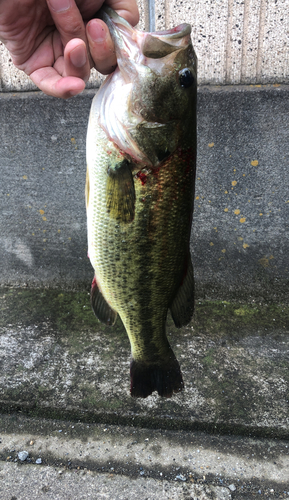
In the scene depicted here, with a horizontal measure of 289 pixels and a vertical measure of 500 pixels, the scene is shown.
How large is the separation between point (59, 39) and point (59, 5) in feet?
1.20

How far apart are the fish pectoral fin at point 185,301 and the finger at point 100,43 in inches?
37.2

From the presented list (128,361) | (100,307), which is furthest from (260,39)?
(128,361)

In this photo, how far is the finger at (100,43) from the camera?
1244 millimetres

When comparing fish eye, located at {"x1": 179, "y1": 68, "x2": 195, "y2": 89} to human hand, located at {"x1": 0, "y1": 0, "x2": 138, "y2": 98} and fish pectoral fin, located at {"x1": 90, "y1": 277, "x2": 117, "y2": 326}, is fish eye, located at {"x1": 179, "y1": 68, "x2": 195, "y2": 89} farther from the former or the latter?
fish pectoral fin, located at {"x1": 90, "y1": 277, "x2": 117, "y2": 326}

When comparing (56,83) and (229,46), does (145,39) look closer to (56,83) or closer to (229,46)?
(56,83)

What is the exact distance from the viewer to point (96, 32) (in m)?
1.25

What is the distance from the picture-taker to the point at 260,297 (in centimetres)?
350

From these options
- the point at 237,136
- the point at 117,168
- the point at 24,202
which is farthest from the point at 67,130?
the point at 117,168

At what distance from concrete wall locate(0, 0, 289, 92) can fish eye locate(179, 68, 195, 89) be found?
160 centimetres

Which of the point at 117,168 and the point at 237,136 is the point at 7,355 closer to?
the point at 117,168

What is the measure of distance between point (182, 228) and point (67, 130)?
6.71 ft

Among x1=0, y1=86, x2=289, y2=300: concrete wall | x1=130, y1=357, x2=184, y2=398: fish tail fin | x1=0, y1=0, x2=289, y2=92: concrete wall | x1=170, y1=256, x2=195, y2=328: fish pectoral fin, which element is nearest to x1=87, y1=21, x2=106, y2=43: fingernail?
x1=170, y1=256, x2=195, y2=328: fish pectoral fin

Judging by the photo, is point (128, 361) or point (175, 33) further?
point (128, 361)

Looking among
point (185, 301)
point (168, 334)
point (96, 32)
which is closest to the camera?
point (96, 32)
